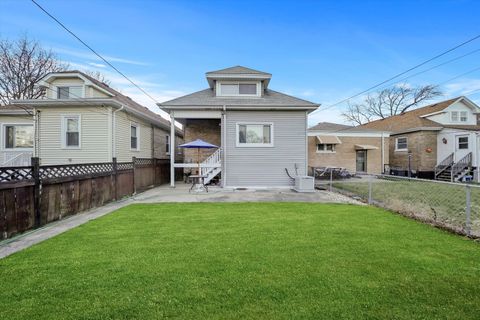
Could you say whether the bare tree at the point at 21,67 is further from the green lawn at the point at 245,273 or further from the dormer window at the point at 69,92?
the green lawn at the point at 245,273

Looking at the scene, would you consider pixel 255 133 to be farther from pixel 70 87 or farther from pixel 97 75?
pixel 97 75

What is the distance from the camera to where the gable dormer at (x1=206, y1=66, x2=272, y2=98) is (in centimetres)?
1309

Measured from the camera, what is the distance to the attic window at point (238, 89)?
13.4 m

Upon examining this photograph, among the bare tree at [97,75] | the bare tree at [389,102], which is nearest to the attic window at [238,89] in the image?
the bare tree at [97,75]

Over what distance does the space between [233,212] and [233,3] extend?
1103 cm

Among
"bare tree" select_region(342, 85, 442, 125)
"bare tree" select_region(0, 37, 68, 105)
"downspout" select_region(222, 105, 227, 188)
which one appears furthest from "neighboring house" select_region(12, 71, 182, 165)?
"bare tree" select_region(342, 85, 442, 125)

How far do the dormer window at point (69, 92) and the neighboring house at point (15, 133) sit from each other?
252 cm

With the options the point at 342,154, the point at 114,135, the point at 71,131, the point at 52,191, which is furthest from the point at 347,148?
the point at 52,191

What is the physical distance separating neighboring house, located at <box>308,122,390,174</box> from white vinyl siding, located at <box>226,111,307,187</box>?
23.6ft

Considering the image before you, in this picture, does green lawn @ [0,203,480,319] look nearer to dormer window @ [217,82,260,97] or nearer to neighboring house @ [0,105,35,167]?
dormer window @ [217,82,260,97]

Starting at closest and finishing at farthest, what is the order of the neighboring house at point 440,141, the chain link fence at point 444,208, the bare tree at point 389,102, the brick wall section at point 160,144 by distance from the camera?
the chain link fence at point 444,208 → the brick wall section at point 160,144 → the neighboring house at point 440,141 → the bare tree at point 389,102

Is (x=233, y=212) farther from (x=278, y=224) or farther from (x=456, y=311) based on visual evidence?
(x=456, y=311)

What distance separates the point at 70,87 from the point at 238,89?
27.7 ft

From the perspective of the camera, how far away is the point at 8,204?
4629 millimetres
